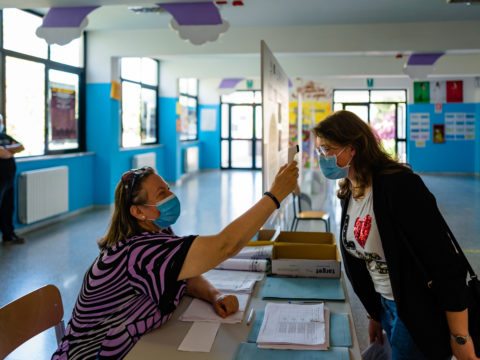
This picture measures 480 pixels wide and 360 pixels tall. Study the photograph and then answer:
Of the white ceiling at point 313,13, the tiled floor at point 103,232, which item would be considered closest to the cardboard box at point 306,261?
the tiled floor at point 103,232

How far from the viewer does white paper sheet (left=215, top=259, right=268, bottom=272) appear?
7.17 ft

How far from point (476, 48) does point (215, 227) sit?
4696 millimetres

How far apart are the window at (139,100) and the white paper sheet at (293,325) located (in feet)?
28.7

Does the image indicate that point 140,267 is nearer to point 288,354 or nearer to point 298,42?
point 288,354

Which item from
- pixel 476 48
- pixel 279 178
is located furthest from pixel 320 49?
pixel 279 178

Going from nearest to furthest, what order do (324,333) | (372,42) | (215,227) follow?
1. (324,333)
2. (215,227)
3. (372,42)

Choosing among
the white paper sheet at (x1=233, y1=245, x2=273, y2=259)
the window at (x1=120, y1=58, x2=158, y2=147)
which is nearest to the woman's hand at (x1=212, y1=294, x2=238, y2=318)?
the white paper sheet at (x1=233, y1=245, x2=273, y2=259)

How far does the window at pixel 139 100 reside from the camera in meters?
10.1

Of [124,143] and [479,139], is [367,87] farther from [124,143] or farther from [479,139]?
[124,143]

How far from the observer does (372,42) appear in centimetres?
728

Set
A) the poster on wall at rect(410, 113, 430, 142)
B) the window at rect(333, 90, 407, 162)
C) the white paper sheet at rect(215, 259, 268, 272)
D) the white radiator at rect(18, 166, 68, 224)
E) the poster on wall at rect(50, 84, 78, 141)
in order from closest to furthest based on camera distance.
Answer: the white paper sheet at rect(215, 259, 268, 272) → the white radiator at rect(18, 166, 68, 224) → the poster on wall at rect(50, 84, 78, 141) → the poster on wall at rect(410, 113, 430, 142) → the window at rect(333, 90, 407, 162)

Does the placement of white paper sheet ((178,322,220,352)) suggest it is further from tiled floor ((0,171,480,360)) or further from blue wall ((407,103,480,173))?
blue wall ((407,103,480,173))

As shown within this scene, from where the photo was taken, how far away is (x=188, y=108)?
47.7 feet

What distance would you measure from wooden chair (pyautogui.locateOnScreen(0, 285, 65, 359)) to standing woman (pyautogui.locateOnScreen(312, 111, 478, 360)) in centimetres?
120
